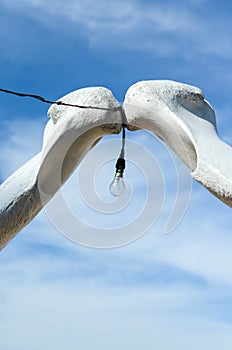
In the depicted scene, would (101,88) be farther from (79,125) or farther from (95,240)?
(95,240)

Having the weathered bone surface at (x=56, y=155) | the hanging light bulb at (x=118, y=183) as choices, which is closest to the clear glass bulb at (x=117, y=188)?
the hanging light bulb at (x=118, y=183)

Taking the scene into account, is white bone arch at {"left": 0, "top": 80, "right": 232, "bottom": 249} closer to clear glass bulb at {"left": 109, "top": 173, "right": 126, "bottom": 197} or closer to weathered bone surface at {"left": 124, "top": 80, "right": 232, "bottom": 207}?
weathered bone surface at {"left": 124, "top": 80, "right": 232, "bottom": 207}

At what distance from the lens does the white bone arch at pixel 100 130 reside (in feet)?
6.54

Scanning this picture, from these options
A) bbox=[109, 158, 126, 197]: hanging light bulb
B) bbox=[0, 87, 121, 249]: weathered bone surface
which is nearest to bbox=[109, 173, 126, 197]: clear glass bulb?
bbox=[109, 158, 126, 197]: hanging light bulb

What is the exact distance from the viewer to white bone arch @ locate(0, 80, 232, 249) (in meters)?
1.99

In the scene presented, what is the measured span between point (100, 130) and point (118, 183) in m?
0.16

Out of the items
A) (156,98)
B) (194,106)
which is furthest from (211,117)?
(156,98)

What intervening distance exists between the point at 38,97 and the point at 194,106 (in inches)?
18.1

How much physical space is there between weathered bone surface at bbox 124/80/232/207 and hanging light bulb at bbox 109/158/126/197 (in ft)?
0.40

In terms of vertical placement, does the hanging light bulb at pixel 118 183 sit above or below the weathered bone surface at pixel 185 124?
below

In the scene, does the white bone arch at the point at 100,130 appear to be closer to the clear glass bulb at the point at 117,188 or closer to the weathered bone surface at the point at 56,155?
the weathered bone surface at the point at 56,155

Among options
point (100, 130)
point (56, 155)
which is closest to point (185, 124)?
point (100, 130)

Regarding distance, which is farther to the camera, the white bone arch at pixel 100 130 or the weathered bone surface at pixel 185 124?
the white bone arch at pixel 100 130

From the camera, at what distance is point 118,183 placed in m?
2.04
